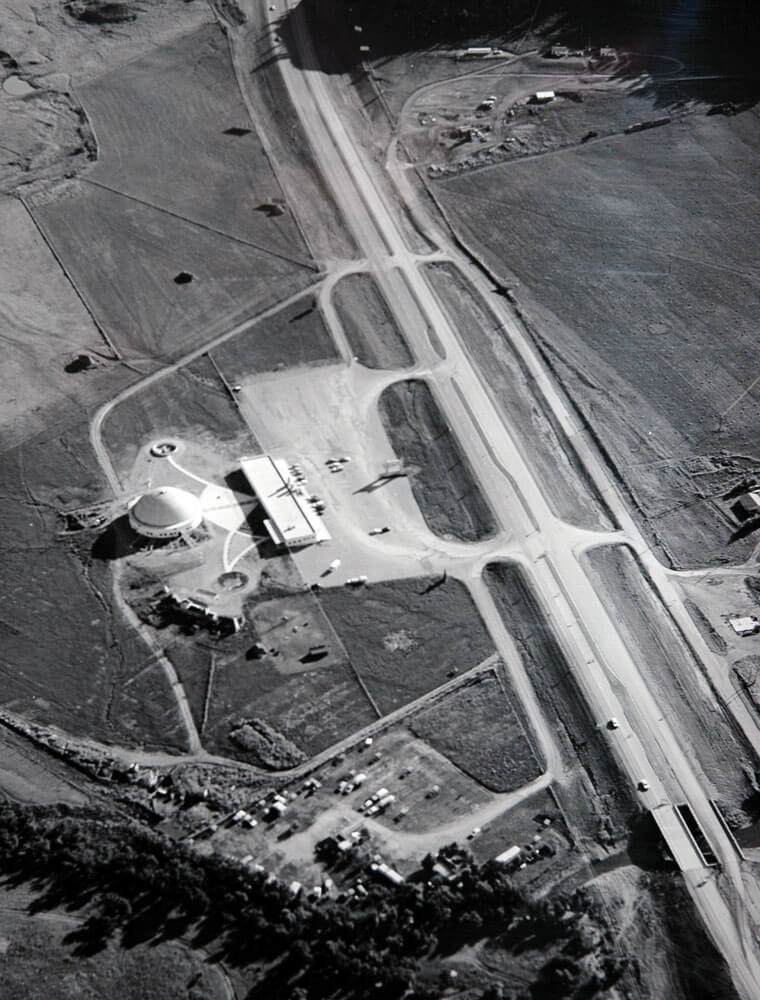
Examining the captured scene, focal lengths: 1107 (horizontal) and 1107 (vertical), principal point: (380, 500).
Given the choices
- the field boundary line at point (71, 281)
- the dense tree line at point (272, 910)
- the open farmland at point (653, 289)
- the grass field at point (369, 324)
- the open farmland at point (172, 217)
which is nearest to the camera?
the dense tree line at point (272, 910)

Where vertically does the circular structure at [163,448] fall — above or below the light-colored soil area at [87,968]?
above

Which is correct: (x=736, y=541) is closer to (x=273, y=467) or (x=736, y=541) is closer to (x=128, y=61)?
(x=273, y=467)

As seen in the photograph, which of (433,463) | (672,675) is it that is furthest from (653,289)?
(672,675)

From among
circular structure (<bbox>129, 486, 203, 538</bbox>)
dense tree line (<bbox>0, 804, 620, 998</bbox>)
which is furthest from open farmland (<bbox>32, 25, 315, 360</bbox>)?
dense tree line (<bbox>0, 804, 620, 998</bbox>)

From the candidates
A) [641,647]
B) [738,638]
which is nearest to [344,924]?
[641,647]

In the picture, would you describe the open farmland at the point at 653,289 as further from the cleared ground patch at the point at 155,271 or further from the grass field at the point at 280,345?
the cleared ground patch at the point at 155,271

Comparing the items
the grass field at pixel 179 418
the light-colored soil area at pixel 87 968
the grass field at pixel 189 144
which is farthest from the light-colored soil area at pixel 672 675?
the grass field at pixel 189 144

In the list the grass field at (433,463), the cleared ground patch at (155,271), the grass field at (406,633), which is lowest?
the grass field at (406,633)

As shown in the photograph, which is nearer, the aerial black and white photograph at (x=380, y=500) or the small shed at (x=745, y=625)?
the aerial black and white photograph at (x=380, y=500)
